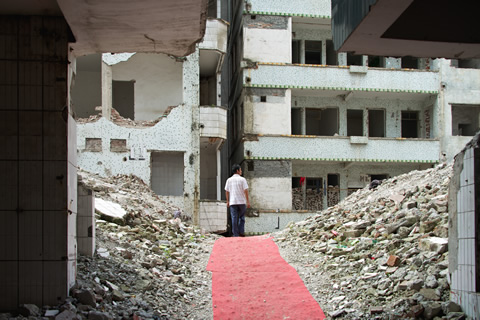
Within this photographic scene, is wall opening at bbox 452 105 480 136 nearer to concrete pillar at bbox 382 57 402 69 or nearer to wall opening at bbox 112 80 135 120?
concrete pillar at bbox 382 57 402 69

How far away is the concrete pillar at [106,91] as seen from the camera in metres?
21.2

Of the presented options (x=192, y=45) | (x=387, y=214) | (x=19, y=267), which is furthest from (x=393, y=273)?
(x=19, y=267)

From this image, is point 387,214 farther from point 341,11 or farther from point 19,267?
point 19,267

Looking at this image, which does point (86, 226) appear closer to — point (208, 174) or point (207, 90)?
point (208, 174)

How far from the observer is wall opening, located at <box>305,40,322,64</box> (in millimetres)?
25950

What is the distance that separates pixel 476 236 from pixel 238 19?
69.5 ft

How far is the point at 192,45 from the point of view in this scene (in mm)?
6953

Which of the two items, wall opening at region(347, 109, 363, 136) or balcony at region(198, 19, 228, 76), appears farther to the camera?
wall opening at region(347, 109, 363, 136)

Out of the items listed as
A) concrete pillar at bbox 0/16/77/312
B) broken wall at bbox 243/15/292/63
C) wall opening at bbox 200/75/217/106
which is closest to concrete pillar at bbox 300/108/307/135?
broken wall at bbox 243/15/292/63

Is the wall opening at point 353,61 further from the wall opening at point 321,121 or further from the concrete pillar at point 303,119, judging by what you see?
the concrete pillar at point 303,119

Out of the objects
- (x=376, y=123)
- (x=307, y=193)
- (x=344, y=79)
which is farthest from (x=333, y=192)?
(x=344, y=79)

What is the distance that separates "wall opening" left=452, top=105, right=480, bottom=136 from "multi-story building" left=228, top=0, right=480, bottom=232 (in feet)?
0.19

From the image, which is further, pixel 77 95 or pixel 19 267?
pixel 77 95

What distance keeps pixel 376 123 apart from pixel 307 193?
5462mm
